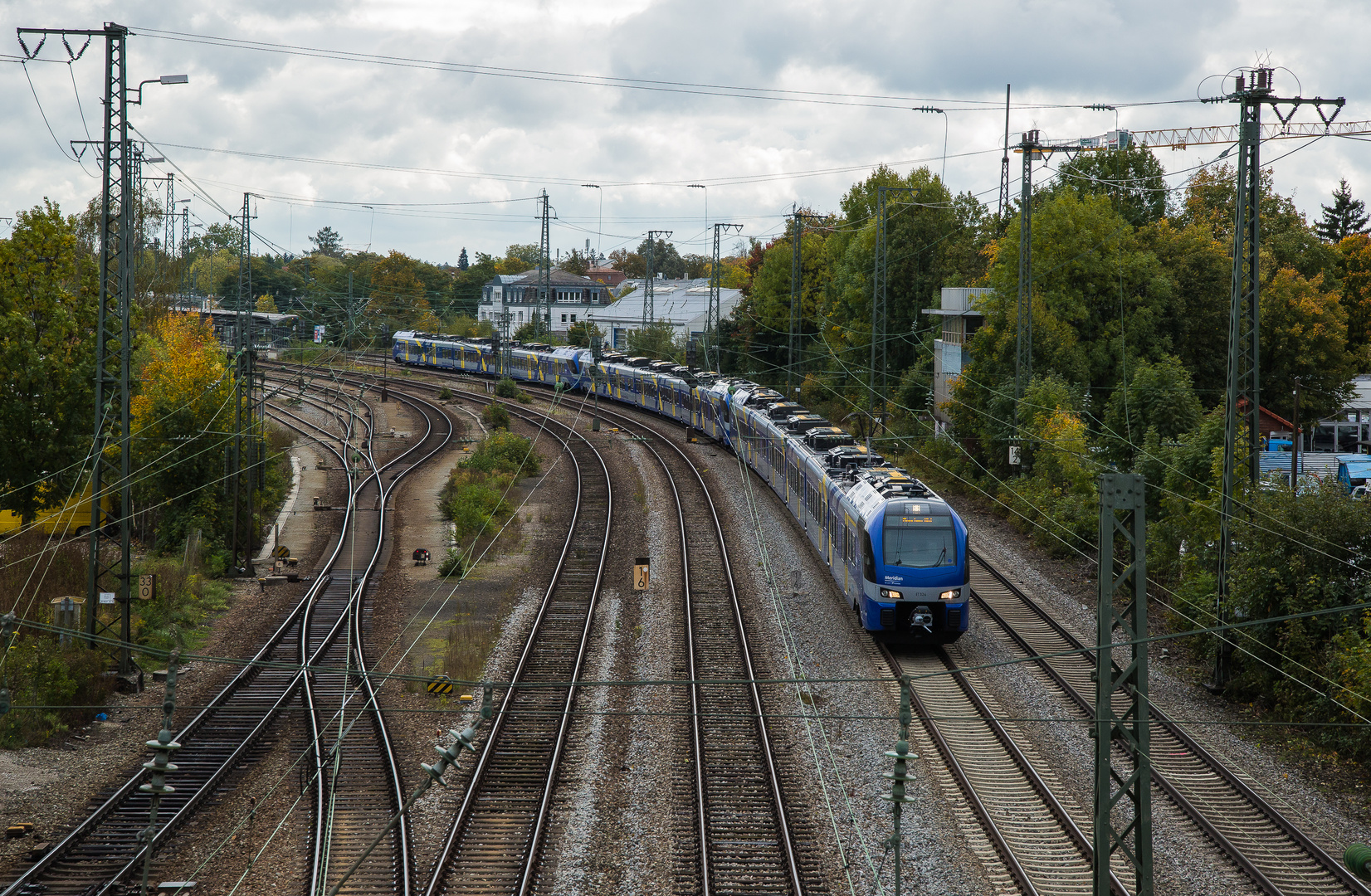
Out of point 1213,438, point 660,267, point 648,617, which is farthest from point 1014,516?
point 660,267

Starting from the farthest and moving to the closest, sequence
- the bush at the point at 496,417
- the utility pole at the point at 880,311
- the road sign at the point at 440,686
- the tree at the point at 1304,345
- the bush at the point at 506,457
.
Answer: the bush at the point at 496,417 → the tree at the point at 1304,345 → the utility pole at the point at 880,311 → the bush at the point at 506,457 → the road sign at the point at 440,686

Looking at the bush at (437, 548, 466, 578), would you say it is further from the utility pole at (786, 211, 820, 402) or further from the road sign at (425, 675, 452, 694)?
the utility pole at (786, 211, 820, 402)

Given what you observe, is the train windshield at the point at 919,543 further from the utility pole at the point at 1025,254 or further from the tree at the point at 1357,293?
the tree at the point at 1357,293

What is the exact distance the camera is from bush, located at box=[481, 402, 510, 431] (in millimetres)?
50094

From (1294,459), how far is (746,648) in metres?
15.6

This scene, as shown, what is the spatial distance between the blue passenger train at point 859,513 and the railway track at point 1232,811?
8.23 feet

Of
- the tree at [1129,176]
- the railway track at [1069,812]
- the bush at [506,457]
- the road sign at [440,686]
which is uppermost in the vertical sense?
the tree at [1129,176]

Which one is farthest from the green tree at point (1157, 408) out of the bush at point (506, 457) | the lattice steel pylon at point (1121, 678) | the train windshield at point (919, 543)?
the lattice steel pylon at point (1121, 678)

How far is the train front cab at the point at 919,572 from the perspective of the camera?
20.5 meters

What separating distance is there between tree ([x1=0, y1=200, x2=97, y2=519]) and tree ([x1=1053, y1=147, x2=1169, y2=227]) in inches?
1860

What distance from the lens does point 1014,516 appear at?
3331 centimetres

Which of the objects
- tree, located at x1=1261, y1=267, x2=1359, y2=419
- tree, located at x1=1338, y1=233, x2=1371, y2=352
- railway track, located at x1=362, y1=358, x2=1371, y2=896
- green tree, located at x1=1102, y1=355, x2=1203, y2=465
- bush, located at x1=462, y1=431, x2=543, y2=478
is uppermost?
tree, located at x1=1338, y1=233, x2=1371, y2=352

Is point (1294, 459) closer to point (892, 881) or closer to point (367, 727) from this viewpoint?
point (892, 881)

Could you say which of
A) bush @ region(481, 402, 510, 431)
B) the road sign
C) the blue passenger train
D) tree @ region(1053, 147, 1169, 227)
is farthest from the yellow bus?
tree @ region(1053, 147, 1169, 227)
